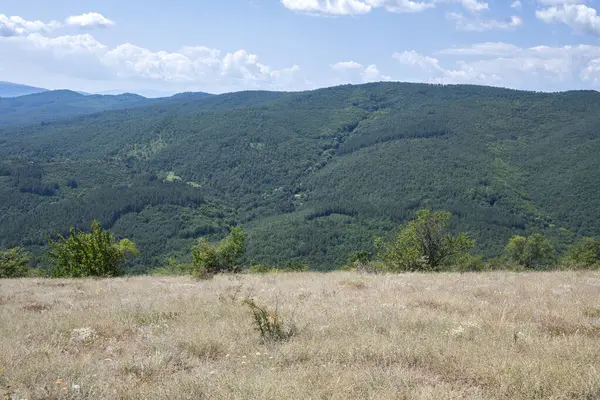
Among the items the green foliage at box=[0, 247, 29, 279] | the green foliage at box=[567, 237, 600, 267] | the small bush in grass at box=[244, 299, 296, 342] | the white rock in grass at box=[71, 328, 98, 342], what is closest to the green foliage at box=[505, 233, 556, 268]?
the green foliage at box=[567, 237, 600, 267]

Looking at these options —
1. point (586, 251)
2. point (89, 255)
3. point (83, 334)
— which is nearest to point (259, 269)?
point (89, 255)

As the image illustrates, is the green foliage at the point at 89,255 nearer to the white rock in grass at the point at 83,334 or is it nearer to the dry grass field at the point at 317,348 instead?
the dry grass field at the point at 317,348

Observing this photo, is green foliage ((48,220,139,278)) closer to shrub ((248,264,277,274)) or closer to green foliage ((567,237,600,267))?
shrub ((248,264,277,274))

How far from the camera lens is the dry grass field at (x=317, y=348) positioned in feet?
13.3

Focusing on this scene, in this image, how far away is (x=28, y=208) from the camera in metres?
150

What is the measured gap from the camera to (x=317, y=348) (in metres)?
5.46

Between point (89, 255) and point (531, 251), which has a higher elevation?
point (89, 255)

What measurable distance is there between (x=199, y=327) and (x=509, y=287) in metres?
7.98

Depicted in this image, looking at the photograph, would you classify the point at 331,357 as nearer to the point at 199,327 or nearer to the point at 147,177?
the point at 199,327

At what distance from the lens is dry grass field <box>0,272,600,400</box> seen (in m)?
4.05

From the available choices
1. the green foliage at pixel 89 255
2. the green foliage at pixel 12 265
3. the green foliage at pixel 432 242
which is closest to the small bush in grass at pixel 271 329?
the green foliage at pixel 432 242

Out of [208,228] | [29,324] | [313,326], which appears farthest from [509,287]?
[208,228]

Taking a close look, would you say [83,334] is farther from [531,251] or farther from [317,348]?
[531,251]

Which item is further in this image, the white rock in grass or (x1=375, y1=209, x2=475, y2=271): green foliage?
(x1=375, y1=209, x2=475, y2=271): green foliage
